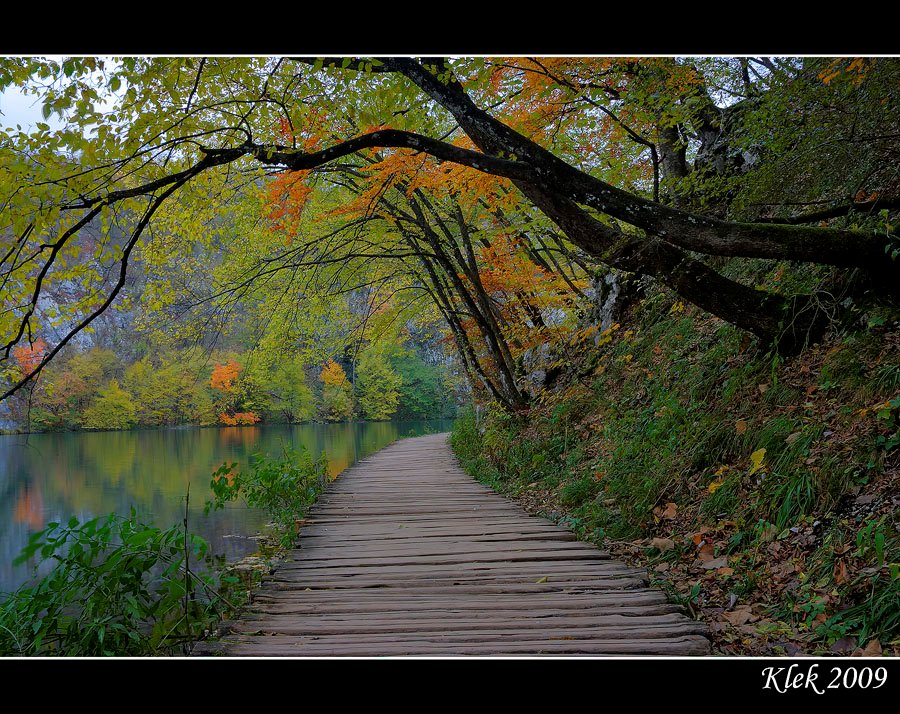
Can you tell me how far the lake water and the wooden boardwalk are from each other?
2067mm

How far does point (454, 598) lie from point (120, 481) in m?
11.3

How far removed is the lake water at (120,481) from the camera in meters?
7.42

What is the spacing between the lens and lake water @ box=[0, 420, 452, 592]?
7422mm

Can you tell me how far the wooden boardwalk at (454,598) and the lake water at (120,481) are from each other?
6.78ft

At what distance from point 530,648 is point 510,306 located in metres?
8.38

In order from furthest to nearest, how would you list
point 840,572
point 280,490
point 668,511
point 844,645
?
point 280,490 < point 668,511 < point 840,572 < point 844,645

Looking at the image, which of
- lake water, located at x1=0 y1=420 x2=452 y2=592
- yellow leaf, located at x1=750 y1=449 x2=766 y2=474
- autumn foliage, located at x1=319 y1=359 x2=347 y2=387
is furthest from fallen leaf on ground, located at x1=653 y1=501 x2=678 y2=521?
autumn foliage, located at x1=319 y1=359 x2=347 y2=387

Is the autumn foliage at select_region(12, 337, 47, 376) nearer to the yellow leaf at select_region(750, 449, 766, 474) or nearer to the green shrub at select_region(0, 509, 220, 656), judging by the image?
the green shrub at select_region(0, 509, 220, 656)

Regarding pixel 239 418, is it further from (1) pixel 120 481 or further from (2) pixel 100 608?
(2) pixel 100 608

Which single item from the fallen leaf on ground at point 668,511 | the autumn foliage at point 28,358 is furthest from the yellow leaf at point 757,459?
the autumn foliage at point 28,358

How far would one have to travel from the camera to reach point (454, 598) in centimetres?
304

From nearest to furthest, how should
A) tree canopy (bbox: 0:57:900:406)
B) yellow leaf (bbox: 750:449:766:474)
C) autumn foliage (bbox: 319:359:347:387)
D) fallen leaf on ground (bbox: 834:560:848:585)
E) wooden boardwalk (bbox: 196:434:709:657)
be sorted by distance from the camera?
1. fallen leaf on ground (bbox: 834:560:848:585)
2. wooden boardwalk (bbox: 196:434:709:657)
3. tree canopy (bbox: 0:57:900:406)
4. yellow leaf (bbox: 750:449:766:474)
5. autumn foliage (bbox: 319:359:347:387)

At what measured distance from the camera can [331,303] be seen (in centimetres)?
921

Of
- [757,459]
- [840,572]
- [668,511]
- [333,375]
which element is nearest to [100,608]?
[668,511]
